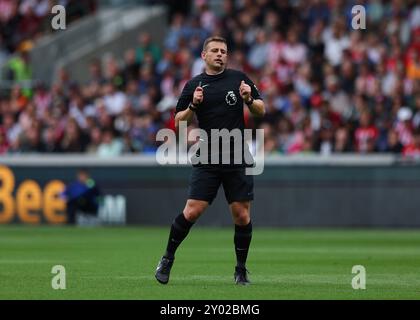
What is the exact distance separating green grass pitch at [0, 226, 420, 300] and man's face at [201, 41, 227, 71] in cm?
225

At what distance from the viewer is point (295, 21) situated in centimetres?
2883

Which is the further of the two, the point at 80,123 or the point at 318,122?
the point at 80,123

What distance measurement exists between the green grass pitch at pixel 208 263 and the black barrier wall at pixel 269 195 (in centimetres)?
96

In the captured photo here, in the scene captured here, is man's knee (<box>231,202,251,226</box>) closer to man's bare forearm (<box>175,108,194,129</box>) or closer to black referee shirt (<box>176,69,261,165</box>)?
black referee shirt (<box>176,69,261,165</box>)

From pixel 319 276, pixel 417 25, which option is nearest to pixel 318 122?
pixel 417 25

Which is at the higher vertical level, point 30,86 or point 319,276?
point 30,86

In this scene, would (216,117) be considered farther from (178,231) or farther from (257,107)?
(178,231)

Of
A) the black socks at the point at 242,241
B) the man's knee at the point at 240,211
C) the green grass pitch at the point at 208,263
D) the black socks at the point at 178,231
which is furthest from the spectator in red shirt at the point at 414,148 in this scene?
the black socks at the point at 178,231

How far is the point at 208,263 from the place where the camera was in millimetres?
15367

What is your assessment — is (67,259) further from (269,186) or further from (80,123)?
(80,123)

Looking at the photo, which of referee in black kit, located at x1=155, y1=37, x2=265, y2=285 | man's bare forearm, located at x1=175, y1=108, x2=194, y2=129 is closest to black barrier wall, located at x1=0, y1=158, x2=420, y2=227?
referee in black kit, located at x1=155, y1=37, x2=265, y2=285

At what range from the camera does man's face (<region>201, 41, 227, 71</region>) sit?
11828 millimetres

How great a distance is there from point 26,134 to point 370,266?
49.2 feet

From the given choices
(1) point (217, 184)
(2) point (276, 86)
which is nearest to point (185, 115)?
(1) point (217, 184)
